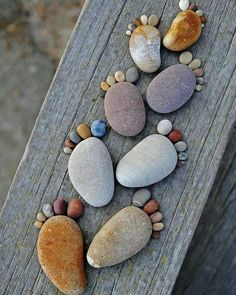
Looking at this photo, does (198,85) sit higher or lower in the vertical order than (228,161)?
higher

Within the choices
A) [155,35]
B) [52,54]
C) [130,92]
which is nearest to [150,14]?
[155,35]

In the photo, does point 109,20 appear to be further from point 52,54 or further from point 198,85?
point 52,54

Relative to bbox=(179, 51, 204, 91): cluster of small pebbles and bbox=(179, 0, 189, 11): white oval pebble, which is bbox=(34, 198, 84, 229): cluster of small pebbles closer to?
bbox=(179, 51, 204, 91): cluster of small pebbles

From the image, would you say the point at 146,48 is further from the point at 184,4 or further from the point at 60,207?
the point at 60,207

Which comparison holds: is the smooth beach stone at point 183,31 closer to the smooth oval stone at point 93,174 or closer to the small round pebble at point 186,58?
the small round pebble at point 186,58

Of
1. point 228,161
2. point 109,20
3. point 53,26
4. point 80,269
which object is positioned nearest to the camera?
point 80,269

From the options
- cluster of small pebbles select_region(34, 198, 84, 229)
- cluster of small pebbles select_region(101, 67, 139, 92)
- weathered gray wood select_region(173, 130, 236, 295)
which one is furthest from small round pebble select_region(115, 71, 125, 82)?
weathered gray wood select_region(173, 130, 236, 295)

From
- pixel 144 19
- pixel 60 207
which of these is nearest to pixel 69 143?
pixel 60 207
